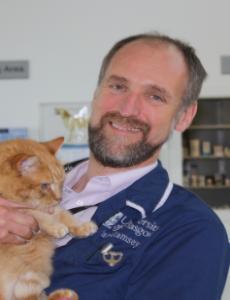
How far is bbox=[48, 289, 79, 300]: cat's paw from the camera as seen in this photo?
1.17 metres

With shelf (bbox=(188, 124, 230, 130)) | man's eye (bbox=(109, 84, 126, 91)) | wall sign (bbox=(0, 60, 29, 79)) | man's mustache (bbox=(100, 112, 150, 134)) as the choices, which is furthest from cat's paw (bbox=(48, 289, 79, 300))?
shelf (bbox=(188, 124, 230, 130))

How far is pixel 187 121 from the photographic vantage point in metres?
1.74

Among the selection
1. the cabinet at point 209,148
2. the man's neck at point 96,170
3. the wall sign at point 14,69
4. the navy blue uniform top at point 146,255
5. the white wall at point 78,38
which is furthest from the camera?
the cabinet at point 209,148

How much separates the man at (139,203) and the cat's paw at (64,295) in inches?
0.7

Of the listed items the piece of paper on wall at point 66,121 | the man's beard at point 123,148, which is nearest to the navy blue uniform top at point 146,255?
the man's beard at point 123,148

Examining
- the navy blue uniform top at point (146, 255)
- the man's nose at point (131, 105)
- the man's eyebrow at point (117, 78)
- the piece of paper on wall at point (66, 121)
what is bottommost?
the piece of paper on wall at point (66, 121)

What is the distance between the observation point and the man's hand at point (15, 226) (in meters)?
1.24

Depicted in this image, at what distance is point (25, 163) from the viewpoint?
1.27 metres

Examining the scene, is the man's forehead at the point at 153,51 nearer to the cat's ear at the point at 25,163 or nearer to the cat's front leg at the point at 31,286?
the cat's ear at the point at 25,163

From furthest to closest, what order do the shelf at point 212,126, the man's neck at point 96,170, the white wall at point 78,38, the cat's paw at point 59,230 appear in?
the shelf at point 212,126, the white wall at point 78,38, the man's neck at point 96,170, the cat's paw at point 59,230

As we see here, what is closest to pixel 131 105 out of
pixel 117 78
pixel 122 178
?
pixel 117 78

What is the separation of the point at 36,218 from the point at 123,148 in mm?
387

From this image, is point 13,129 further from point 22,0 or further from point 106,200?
point 106,200

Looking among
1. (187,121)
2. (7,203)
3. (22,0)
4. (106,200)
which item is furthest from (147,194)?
(22,0)
